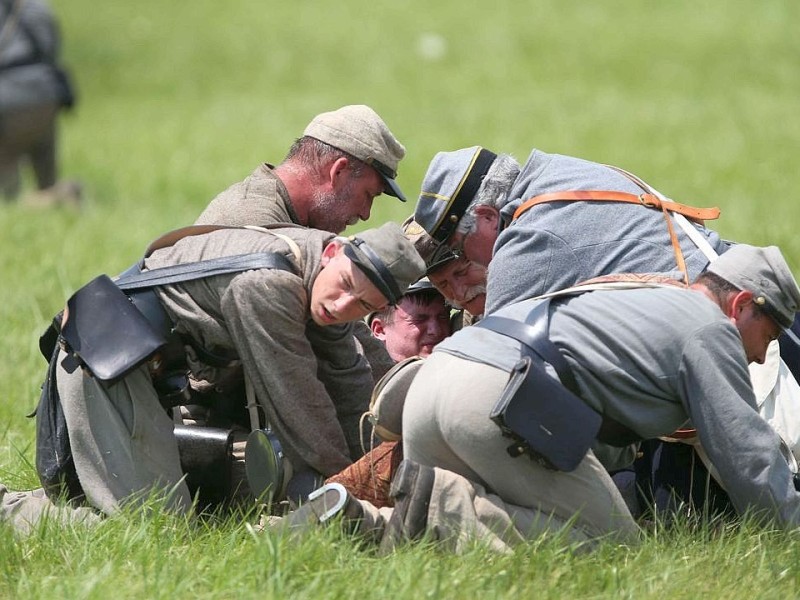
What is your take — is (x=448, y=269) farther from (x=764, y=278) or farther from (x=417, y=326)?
(x=764, y=278)

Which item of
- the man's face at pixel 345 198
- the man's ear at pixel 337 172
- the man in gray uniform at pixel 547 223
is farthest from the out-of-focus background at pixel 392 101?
the man in gray uniform at pixel 547 223

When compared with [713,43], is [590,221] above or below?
above

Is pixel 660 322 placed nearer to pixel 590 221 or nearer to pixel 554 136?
pixel 590 221

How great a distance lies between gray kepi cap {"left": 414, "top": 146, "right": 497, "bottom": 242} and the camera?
5.23 metres

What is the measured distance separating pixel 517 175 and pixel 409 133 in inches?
440

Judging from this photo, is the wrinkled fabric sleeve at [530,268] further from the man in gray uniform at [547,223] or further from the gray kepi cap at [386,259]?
the gray kepi cap at [386,259]

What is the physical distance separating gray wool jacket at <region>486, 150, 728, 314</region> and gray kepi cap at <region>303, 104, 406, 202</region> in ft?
2.34

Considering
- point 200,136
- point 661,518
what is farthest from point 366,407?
point 200,136

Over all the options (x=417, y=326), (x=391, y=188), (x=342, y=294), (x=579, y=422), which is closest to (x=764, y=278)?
(x=579, y=422)

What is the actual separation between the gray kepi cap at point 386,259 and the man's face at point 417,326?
1.30m

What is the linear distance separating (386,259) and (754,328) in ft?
3.88

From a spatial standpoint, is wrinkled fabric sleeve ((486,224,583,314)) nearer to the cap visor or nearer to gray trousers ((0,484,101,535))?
the cap visor

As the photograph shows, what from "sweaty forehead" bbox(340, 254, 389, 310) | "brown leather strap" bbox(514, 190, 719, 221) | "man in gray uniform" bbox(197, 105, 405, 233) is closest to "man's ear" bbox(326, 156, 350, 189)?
"man in gray uniform" bbox(197, 105, 405, 233)

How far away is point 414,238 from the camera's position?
5.43m
